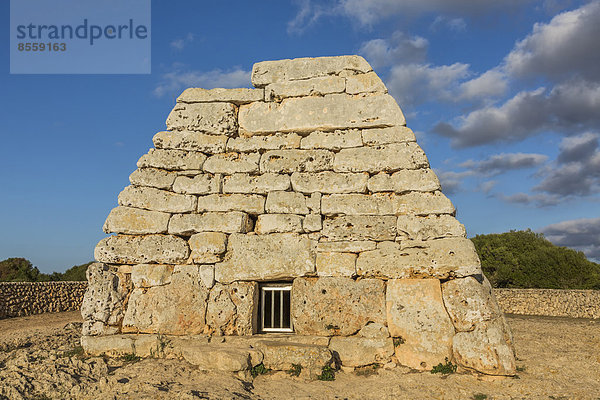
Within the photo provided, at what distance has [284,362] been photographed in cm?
513

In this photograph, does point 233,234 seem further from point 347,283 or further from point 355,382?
point 355,382

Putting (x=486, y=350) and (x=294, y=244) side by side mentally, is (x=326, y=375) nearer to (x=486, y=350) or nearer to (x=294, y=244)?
(x=294, y=244)

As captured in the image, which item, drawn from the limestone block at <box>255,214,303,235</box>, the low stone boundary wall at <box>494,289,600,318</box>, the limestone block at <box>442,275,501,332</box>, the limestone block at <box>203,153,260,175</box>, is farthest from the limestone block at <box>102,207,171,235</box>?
the low stone boundary wall at <box>494,289,600,318</box>

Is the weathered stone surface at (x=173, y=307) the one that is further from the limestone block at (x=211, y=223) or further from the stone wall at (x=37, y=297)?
the stone wall at (x=37, y=297)

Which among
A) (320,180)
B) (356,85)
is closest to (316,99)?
(356,85)

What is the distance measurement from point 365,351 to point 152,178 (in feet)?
13.0

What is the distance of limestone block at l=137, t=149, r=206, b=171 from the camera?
6484 mm

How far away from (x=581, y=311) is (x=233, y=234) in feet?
51.2

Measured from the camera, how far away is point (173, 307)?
587 centimetres

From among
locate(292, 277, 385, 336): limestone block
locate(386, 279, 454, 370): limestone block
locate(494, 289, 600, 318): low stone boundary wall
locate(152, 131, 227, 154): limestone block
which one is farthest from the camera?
locate(494, 289, 600, 318): low stone boundary wall

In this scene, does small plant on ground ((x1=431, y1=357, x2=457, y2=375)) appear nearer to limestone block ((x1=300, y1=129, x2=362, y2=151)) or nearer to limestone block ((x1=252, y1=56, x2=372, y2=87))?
limestone block ((x1=300, y1=129, x2=362, y2=151))

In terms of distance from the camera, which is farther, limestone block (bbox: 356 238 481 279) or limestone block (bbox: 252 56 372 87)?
limestone block (bbox: 252 56 372 87)

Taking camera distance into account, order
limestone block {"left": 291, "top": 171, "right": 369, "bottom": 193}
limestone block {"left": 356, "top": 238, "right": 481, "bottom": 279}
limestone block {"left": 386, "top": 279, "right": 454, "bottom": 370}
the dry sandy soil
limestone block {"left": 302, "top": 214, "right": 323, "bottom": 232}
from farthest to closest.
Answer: limestone block {"left": 291, "top": 171, "right": 369, "bottom": 193}, limestone block {"left": 302, "top": 214, "right": 323, "bottom": 232}, limestone block {"left": 356, "top": 238, "right": 481, "bottom": 279}, limestone block {"left": 386, "top": 279, "right": 454, "bottom": 370}, the dry sandy soil

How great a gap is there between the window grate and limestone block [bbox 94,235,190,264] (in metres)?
1.29
